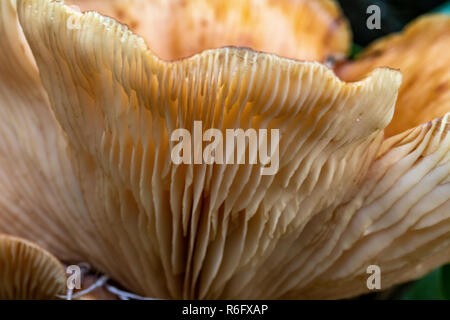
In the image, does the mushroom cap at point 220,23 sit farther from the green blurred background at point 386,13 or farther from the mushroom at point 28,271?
the mushroom at point 28,271

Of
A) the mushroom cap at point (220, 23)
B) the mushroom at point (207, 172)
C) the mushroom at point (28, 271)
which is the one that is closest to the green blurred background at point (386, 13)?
the mushroom cap at point (220, 23)

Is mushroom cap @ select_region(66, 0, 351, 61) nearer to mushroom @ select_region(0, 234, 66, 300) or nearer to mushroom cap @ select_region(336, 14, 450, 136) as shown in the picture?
mushroom cap @ select_region(336, 14, 450, 136)

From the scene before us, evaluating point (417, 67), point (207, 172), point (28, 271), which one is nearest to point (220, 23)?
point (417, 67)

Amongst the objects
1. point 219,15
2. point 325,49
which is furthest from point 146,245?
point 325,49

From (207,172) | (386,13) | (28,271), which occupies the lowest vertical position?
(28,271)

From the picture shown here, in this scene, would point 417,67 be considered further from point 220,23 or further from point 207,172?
point 207,172
